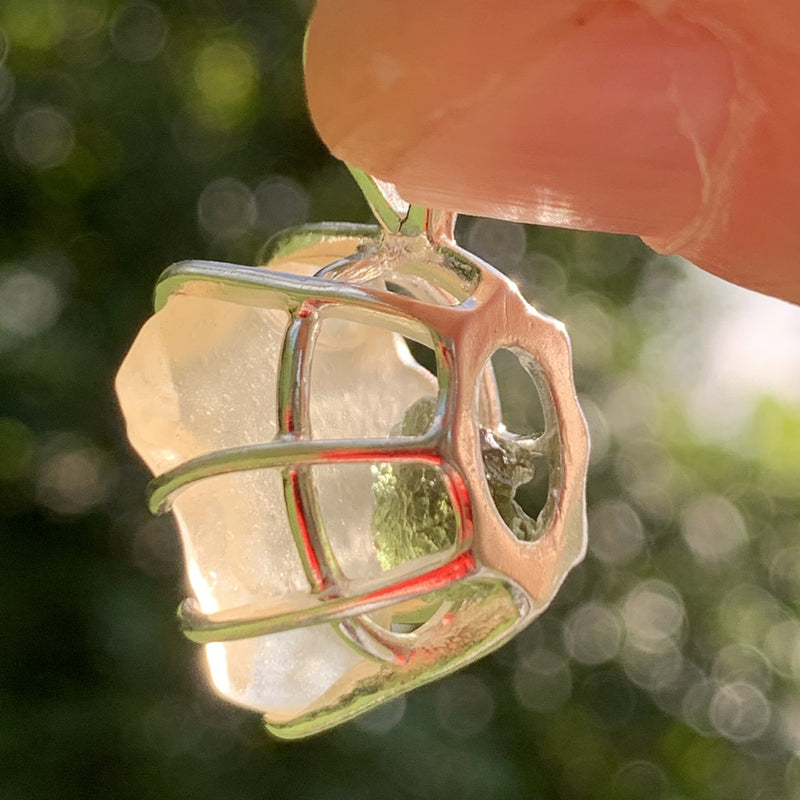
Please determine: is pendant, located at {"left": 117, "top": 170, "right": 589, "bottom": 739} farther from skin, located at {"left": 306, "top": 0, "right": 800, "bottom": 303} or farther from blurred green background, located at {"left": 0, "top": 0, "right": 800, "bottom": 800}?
blurred green background, located at {"left": 0, "top": 0, "right": 800, "bottom": 800}

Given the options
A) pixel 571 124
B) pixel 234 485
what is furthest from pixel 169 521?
pixel 571 124

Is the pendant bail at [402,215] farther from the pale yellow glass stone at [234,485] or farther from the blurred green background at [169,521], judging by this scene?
the blurred green background at [169,521]

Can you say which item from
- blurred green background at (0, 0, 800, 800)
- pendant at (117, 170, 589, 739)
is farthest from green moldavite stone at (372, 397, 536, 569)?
blurred green background at (0, 0, 800, 800)

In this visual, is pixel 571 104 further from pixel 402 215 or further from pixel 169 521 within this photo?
pixel 169 521

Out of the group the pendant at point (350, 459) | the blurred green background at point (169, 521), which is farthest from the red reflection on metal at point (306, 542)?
the blurred green background at point (169, 521)

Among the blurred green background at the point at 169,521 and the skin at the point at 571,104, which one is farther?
the blurred green background at the point at 169,521

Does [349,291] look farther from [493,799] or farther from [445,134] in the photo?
[493,799]
